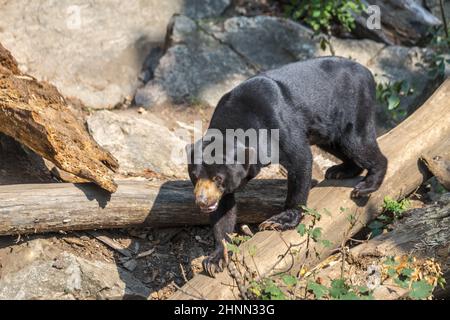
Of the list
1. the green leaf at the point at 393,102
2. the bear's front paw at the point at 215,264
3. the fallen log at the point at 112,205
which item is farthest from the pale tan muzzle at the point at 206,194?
the green leaf at the point at 393,102

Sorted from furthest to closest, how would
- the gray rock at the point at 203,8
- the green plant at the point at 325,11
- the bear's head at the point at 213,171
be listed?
the gray rock at the point at 203,8
the green plant at the point at 325,11
the bear's head at the point at 213,171

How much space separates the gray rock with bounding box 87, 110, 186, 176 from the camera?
7363 mm

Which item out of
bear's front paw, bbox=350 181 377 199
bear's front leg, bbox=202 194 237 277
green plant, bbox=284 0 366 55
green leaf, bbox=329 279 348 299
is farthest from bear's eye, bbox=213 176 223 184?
green plant, bbox=284 0 366 55

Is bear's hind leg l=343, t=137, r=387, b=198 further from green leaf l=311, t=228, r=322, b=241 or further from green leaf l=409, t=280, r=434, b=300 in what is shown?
green leaf l=409, t=280, r=434, b=300

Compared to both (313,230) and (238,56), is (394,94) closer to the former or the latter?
(238,56)

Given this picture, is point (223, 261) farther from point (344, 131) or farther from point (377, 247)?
point (344, 131)

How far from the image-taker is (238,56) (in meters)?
9.35

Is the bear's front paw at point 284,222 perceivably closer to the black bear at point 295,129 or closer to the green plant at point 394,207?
the black bear at point 295,129

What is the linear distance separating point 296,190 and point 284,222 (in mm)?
327

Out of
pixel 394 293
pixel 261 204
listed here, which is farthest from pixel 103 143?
pixel 394 293

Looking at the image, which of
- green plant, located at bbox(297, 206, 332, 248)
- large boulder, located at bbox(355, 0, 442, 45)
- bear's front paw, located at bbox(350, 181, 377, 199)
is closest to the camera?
green plant, located at bbox(297, 206, 332, 248)

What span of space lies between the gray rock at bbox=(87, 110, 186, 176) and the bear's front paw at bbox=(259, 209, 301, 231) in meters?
1.98

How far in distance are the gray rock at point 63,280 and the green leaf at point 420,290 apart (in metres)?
2.25

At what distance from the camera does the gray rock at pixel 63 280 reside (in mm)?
5605
